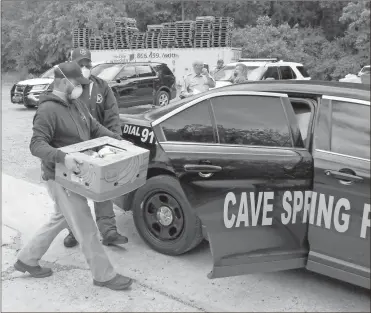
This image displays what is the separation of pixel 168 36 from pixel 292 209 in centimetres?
1748

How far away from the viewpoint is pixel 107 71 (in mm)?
13195

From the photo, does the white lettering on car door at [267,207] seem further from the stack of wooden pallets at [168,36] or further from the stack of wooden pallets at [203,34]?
the stack of wooden pallets at [168,36]

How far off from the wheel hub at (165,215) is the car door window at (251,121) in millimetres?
827

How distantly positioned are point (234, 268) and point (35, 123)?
1752mm

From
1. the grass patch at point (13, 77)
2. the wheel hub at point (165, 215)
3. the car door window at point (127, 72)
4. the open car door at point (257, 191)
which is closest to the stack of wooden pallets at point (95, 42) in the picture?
the grass patch at point (13, 77)

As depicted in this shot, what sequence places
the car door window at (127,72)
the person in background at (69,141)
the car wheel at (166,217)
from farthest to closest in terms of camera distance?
1. the car door window at (127,72)
2. the car wheel at (166,217)
3. the person in background at (69,141)

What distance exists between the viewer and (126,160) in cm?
327

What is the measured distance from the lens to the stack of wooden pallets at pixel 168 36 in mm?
19594

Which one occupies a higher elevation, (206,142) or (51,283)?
(206,142)

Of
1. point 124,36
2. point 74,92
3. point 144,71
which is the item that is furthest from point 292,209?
point 124,36

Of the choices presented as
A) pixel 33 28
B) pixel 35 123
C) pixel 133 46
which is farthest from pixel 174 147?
pixel 33 28

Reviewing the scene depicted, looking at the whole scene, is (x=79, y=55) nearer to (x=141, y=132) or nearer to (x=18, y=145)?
(x=141, y=132)

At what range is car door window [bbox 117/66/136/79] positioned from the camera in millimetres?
13078

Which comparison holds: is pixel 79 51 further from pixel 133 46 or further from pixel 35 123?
pixel 133 46
